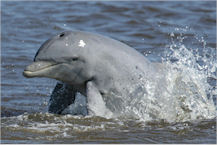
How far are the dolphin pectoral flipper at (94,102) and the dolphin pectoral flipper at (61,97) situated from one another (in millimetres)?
739

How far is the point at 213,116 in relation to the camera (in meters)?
10.4

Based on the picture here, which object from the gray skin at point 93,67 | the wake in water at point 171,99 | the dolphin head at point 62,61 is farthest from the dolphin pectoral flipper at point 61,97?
A: the wake in water at point 171,99

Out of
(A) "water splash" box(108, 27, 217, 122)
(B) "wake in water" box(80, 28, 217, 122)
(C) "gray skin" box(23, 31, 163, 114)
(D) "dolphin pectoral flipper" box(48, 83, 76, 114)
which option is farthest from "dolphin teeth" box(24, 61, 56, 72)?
(A) "water splash" box(108, 27, 217, 122)

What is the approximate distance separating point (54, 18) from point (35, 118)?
35.7 feet

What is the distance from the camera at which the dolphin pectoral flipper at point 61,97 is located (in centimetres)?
1034

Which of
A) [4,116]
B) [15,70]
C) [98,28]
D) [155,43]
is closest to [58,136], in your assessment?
[4,116]

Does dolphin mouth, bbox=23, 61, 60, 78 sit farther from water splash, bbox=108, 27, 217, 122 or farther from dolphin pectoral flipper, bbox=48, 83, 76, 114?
water splash, bbox=108, 27, 217, 122

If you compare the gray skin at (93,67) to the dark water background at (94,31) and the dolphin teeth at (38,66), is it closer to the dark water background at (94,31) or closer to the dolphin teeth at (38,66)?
the dolphin teeth at (38,66)

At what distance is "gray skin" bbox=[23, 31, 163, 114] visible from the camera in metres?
9.46

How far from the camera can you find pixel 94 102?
9.53 meters

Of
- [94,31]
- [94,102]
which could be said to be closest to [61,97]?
[94,102]

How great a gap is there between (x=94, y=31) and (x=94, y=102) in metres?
9.37

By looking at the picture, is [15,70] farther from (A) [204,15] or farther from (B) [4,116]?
(A) [204,15]

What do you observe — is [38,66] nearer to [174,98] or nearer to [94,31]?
[174,98]
